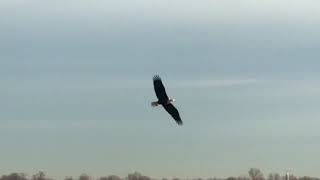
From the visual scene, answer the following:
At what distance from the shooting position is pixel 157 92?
33406 mm

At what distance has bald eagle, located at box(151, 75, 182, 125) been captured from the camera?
3233 centimetres

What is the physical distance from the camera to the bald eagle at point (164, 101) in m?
32.3

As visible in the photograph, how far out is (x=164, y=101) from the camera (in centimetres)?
3241

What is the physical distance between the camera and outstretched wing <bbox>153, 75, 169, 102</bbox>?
108 feet

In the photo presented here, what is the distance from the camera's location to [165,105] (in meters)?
32.1

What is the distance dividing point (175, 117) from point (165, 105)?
7.88ft

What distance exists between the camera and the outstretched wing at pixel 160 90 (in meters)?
32.9

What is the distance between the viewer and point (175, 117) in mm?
34250

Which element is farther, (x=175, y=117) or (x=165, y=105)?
(x=175, y=117)

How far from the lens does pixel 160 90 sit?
33594mm

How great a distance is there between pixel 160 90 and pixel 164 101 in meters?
1.40

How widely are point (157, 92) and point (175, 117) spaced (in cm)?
225
